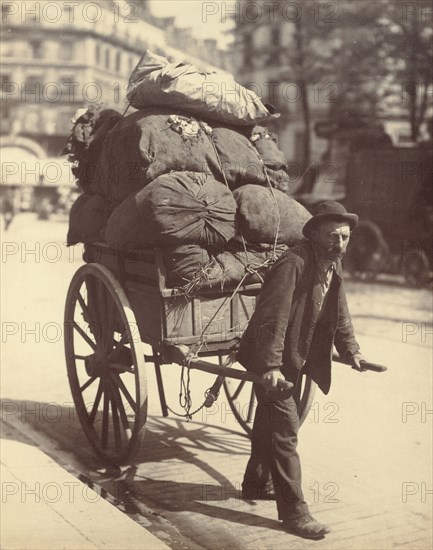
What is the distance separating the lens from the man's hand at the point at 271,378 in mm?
4480

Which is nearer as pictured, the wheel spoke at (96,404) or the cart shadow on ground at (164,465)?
the cart shadow on ground at (164,465)

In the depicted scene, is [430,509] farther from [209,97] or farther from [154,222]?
[209,97]

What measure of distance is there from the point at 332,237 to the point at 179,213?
1.07m

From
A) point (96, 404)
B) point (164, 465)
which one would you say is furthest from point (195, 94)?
point (164, 465)

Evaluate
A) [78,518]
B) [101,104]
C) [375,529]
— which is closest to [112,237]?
[101,104]

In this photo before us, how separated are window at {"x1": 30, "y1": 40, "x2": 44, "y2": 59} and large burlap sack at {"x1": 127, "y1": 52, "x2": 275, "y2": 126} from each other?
37278 millimetres

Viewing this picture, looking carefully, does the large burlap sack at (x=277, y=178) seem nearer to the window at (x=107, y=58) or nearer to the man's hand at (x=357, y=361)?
the man's hand at (x=357, y=361)

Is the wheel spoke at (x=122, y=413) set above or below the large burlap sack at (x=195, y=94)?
below

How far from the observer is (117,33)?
34.2 m

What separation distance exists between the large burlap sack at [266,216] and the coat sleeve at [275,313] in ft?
2.42

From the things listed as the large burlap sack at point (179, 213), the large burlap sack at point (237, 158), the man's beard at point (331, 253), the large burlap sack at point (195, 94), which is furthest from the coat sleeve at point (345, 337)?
the large burlap sack at point (195, 94)

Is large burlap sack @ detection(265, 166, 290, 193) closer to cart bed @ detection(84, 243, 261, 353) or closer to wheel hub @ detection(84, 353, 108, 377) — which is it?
cart bed @ detection(84, 243, 261, 353)

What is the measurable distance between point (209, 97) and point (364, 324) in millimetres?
7133

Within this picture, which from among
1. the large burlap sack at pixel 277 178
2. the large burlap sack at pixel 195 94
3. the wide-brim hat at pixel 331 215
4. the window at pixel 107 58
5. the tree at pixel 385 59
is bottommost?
the wide-brim hat at pixel 331 215
